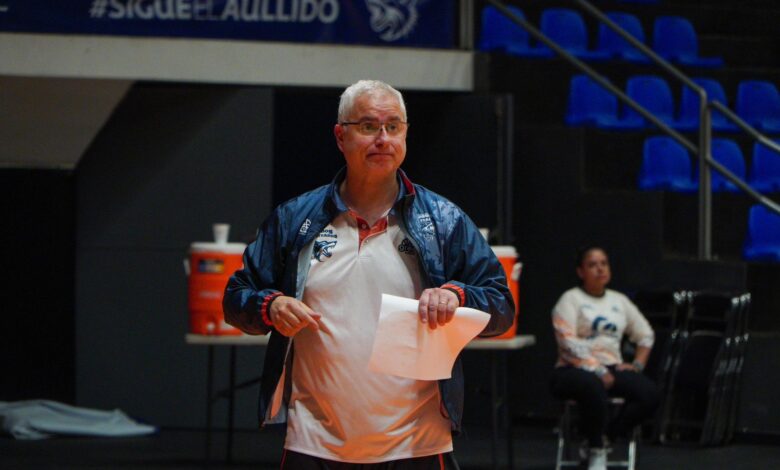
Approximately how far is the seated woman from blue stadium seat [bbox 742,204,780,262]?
1803 mm

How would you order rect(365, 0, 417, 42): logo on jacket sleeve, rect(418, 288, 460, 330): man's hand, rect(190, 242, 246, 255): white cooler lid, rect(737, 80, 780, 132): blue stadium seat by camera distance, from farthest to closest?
rect(737, 80, 780, 132): blue stadium seat < rect(365, 0, 417, 42): logo on jacket sleeve < rect(190, 242, 246, 255): white cooler lid < rect(418, 288, 460, 330): man's hand

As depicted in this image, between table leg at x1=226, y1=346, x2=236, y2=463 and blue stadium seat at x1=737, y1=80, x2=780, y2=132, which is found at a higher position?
blue stadium seat at x1=737, y1=80, x2=780, y2=132

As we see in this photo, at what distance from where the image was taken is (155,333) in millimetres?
9750

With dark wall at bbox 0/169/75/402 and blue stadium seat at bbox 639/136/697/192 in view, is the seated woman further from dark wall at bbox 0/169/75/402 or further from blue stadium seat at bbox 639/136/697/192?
dark wall at bbox 0/169/75/402

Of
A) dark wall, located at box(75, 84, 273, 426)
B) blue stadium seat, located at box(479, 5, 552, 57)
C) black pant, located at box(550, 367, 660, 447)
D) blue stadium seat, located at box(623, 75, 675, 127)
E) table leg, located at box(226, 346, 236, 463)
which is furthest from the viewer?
blue stadium seat, located at box(623, 75, 675, 127)

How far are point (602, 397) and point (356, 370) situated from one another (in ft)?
14.7

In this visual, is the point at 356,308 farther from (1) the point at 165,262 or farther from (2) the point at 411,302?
(1) the point at 165,262

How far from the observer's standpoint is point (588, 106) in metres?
10.3

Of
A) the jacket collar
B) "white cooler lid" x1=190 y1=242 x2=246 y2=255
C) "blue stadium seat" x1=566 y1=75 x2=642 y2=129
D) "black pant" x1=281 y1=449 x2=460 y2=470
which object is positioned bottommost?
"black pant" x1=281 y1=449 x2=460 y2=470

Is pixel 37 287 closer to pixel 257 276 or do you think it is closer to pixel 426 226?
pixel 257 276

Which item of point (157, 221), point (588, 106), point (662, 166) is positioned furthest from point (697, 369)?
point (157, 221)

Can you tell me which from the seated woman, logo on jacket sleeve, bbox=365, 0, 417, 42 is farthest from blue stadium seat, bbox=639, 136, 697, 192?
the seated woman

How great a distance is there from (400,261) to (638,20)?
27.2 ft

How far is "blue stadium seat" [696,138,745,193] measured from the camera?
33.7 ft
